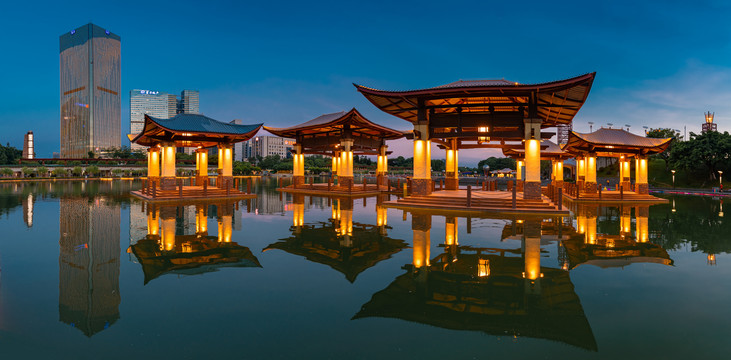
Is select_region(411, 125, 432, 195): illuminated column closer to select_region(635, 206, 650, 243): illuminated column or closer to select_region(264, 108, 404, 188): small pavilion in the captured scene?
select_region(264, 108, 404, 188): small pavilion

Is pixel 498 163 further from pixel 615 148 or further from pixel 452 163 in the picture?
pixel 452 163

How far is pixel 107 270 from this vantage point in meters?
6.07

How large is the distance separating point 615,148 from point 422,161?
52.6 feet

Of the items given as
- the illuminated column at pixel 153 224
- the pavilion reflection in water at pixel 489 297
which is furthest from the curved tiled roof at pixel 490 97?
the illuminated column at pixel 153 224

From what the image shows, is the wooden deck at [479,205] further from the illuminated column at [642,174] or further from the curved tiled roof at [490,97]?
the illuminated column at [642,174]

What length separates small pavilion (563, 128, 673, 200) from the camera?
23.1m

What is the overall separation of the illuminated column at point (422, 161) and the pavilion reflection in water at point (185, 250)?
940 centimetres

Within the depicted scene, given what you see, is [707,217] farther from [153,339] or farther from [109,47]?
[109,47]

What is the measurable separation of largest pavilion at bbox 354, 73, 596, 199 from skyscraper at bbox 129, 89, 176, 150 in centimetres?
20245

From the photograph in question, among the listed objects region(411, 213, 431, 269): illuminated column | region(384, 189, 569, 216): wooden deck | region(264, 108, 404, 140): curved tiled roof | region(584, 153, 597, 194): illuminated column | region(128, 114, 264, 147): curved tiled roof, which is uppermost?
region(264, 108, 404, 140): curved tiled roof

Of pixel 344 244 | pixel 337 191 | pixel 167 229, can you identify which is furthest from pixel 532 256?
pixel 337 191

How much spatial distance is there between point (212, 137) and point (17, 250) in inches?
714

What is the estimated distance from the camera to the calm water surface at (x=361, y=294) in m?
3.52

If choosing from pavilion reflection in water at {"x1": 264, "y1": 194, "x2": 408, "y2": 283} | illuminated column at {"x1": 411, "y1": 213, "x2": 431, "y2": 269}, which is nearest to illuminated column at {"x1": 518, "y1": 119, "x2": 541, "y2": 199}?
illuminated column at {"x1": 411, "y1": 213, "x2": 431, "y2": 269}
